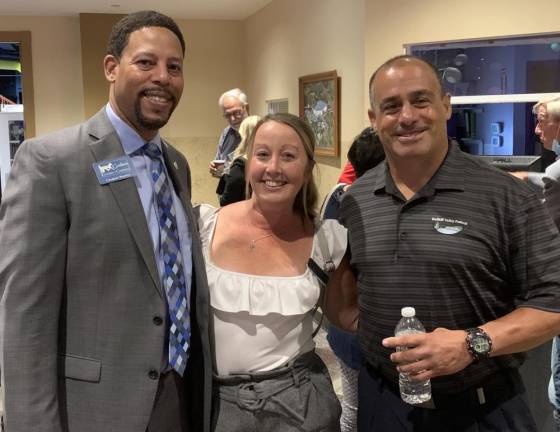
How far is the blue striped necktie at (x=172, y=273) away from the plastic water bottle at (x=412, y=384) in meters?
0.60

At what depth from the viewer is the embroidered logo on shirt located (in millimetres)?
1506

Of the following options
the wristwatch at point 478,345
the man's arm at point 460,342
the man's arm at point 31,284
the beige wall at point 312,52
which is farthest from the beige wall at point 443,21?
the man's arm at point 31,284

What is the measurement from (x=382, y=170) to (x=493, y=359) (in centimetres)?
64

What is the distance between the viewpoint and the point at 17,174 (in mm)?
1381

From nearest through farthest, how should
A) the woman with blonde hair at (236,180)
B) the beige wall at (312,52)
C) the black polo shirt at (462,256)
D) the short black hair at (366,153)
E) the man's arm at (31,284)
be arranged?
1. the man's arm at (31,284)
2. the black polo shirt at (462,256)
3. the short black hair at (366,153)
4. the woman with blonde hair at (236,180)
5. the beige wall at (312,52)

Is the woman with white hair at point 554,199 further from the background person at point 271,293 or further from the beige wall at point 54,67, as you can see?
the beige wall at point 54,67

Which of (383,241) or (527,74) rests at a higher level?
(527,74)

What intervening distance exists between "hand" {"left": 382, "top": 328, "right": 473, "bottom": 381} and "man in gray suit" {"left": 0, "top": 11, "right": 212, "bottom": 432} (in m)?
0.58

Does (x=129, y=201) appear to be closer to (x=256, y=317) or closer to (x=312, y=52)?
(x=256, y=317)

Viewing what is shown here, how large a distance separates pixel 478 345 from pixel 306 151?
2.65ft

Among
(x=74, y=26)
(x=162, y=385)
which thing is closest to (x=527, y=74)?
(x=162, y=385)

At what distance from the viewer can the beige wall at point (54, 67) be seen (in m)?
8.70

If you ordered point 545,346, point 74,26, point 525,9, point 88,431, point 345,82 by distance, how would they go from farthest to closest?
point 74,26 < point 345,82 < point 525,9 < point 545,346 < point 88,431

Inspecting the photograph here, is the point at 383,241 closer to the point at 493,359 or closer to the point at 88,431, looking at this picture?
the point at 493,359
